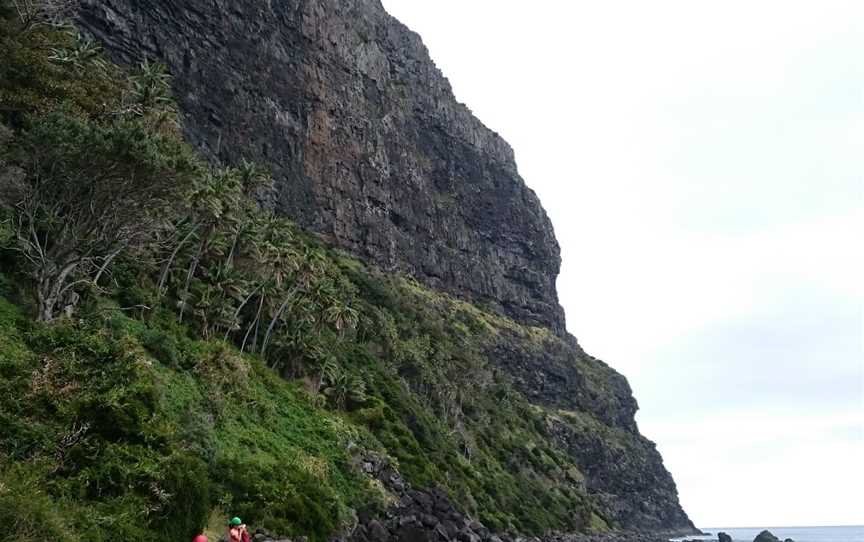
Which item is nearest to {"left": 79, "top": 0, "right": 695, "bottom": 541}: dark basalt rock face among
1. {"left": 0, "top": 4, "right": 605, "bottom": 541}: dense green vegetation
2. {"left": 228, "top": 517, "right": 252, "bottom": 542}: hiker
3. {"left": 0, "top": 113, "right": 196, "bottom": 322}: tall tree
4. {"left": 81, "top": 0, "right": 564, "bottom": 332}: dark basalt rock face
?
{"left": 81, "top": 0, "right": 564, "bottom": 332}: dark basalt rock face

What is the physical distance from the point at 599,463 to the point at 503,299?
46415 mm

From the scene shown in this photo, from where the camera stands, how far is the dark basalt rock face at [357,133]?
102 meters

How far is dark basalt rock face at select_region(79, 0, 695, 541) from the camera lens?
10275 centimetres

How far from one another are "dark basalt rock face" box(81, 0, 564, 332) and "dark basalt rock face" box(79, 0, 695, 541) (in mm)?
303

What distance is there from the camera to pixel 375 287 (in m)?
105

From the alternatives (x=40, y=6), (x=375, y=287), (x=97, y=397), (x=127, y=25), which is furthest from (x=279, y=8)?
(x=97, y=397)

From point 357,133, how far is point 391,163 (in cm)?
1395

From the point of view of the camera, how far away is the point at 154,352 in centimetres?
3909

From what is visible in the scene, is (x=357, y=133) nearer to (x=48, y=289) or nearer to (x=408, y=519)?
(x=408, y=519)

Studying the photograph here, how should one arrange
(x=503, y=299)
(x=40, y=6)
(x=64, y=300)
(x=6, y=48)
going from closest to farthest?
(x=64, y=300), (x=6, y=48), (x=40, y=6), (x=503, y=299)

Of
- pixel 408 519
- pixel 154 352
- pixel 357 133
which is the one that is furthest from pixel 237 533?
pixel 357 133

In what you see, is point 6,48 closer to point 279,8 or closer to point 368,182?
point 279,8

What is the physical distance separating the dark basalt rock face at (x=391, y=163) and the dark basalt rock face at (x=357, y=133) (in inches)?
11.9

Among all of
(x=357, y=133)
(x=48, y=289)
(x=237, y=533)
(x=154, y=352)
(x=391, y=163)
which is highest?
(x=391, y=163)
